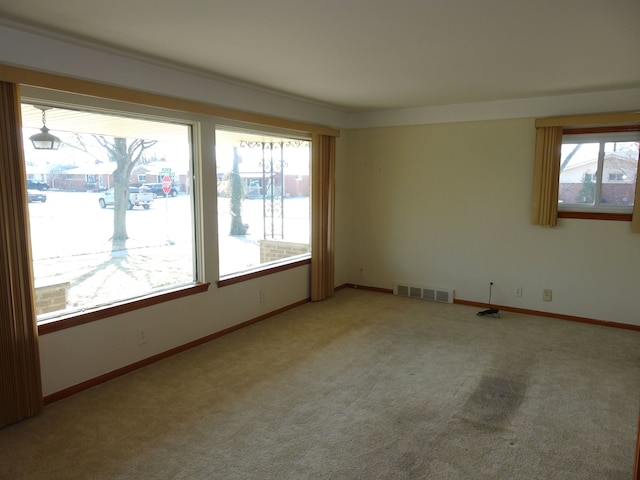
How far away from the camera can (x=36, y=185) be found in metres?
2.88

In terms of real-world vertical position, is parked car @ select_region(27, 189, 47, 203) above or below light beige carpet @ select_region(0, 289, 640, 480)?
above

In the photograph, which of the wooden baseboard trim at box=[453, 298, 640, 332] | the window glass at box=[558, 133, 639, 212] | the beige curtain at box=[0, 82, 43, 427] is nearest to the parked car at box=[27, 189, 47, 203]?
the beige curtain at box=[0, 82, 43, 427]

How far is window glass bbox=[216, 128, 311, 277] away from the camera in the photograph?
14.1ft

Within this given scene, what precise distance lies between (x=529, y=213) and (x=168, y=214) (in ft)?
12.4

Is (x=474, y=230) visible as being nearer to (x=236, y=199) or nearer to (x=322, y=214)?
(x=322, y=214)

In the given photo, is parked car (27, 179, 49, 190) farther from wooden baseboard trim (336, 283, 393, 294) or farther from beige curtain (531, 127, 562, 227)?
beige curtain (531, 127, 562, 227)

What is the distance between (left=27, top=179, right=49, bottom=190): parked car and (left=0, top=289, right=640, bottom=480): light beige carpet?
56.7 inches

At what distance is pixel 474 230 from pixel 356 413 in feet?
10.1

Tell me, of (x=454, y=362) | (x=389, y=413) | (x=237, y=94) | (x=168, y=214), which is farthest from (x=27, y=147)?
(x=454, y=362)

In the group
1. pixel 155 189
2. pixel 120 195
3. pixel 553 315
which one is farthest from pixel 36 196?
pixel 553 315

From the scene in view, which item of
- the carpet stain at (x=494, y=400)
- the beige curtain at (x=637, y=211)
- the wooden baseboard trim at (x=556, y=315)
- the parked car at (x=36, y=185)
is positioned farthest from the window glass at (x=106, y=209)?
the beige curtain at (x=637, y=211)

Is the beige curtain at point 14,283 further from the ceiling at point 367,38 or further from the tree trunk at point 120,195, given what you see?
the tree trunk at point 120,195

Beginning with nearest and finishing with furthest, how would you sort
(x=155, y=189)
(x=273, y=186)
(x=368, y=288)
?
(x=155, y=189)
(x=273, y=186)
(x=368, y=288)

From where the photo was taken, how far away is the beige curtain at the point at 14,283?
98.7 inches
